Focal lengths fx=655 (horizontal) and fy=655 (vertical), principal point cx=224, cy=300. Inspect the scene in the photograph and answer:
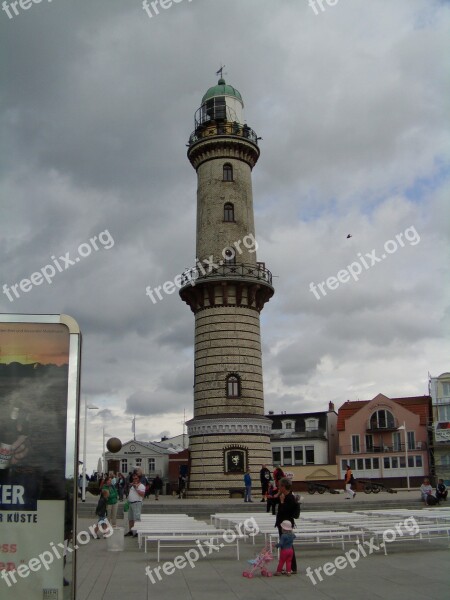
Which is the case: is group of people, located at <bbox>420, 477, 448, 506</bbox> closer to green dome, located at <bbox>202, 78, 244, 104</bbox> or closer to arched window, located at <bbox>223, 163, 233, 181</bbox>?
arched window, located at <bbox>223, 163, 233, 181</bbox>

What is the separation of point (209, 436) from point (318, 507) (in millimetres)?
8529

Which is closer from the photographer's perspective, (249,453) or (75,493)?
(75,493)

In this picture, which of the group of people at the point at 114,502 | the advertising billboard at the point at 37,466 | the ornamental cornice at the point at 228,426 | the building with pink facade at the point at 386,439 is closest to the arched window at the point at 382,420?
the building with pink facade at the point at 386,439

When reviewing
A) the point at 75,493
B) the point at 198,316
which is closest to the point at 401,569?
the point at 75,493

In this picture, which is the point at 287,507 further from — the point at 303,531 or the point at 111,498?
the point at 111,498

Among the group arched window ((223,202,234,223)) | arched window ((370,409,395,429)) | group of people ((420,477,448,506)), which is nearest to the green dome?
arched window ((223,202,234,223))

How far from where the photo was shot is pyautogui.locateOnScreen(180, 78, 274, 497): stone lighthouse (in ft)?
105

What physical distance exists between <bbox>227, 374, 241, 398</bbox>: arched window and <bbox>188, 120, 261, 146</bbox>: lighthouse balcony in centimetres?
1323

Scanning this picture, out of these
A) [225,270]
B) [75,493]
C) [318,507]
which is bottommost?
[318,507]

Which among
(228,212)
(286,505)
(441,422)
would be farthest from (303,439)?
(286,505)

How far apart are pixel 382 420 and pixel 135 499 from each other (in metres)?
40.5

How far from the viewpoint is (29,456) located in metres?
6.12

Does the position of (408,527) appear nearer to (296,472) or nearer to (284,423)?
(296,472)

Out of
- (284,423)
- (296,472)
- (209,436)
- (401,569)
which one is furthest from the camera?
(284,423)
